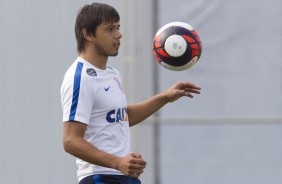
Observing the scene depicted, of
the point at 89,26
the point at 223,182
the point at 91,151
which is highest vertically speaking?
the point at 89,26

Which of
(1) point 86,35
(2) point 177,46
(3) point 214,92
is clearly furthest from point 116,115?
(3) point 214,92

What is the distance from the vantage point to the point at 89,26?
5.41 meters

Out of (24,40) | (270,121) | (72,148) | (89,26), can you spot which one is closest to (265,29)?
(270,121)

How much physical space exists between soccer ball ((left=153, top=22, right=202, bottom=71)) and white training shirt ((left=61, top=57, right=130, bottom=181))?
62 centimetres

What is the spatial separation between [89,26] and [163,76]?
2.33 metres

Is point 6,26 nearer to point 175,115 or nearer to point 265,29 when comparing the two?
point 175,115

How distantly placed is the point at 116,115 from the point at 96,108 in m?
0.14

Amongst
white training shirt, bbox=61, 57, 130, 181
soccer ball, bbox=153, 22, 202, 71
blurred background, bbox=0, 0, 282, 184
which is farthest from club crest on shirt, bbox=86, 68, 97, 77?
blurred background, bbox=0, 0, 282, 184

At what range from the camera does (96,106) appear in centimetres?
525

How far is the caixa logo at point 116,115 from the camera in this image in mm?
5289

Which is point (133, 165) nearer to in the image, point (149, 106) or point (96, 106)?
point (96, 106)

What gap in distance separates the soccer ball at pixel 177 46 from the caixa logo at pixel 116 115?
663 millimetres

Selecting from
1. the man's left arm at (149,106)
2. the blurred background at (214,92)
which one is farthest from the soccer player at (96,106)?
the blurred background at (214,92)

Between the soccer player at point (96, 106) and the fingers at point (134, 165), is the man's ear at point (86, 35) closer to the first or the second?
the soccer player at point (96, 106)
